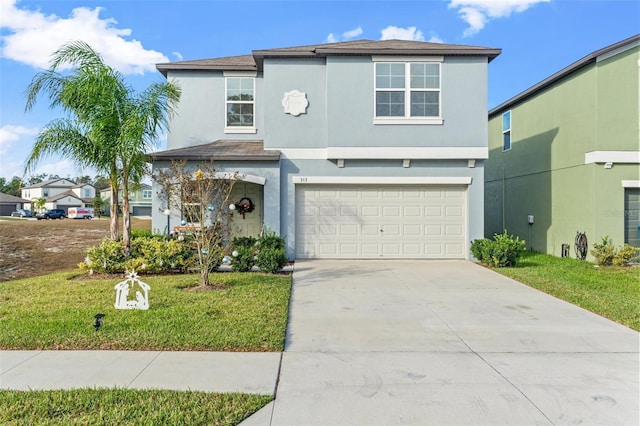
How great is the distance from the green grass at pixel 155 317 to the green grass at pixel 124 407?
1.27 m

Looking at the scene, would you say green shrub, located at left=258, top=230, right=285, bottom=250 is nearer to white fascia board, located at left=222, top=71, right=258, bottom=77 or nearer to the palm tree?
the palm tree

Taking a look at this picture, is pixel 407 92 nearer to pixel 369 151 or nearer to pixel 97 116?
pixel 369 151

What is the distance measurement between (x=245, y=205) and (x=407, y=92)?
20.6 ft

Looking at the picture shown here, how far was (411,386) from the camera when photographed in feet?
14.3

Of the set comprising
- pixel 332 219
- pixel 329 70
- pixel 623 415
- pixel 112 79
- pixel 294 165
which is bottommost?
pixel 623 415

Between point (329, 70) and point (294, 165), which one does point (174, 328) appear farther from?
point (329, 70)

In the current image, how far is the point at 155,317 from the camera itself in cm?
649

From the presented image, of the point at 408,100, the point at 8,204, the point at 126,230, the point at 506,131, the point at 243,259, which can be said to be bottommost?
the point at 243,259

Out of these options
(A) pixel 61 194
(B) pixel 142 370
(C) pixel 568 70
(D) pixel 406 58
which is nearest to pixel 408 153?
(D) pixel 406 58

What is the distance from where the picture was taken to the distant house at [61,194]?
230 ft

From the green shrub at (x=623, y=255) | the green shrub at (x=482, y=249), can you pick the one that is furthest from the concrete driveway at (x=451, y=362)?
the green shrub at (x=623, y=255)

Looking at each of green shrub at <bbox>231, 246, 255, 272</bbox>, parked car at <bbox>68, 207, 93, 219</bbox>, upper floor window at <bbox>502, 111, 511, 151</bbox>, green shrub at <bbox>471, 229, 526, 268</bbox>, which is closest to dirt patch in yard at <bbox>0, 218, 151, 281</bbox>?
green shrub at <bbox>231, 246, 255, 272</bbox>

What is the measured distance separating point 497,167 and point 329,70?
33.9ft

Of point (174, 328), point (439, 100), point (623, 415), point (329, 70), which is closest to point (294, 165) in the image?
point (329, 70)
